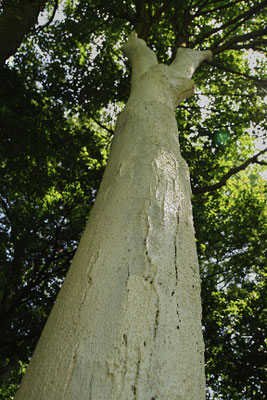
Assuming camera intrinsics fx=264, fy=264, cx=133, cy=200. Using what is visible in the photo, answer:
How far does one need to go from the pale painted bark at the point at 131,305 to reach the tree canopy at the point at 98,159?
138 inches

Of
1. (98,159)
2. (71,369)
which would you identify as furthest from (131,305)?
(98,159)

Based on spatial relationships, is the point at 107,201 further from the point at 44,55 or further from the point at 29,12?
the point at 44,55

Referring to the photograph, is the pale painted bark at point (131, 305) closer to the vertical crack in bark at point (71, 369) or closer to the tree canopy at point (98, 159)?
the vertical crack in bark at point (71, 369)

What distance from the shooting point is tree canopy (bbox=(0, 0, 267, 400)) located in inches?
218

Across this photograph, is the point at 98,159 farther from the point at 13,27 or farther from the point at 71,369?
the point at 71,369

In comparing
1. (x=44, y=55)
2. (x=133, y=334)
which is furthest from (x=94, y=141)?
(x=133, y=334)

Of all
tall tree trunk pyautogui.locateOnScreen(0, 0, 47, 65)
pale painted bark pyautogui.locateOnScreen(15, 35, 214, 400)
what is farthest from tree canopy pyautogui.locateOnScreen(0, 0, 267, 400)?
pale painted bark pyautogui.locateOnScreen(15, 35, 214, 400)

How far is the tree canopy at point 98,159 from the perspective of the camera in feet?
18.1

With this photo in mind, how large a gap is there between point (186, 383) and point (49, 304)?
5841 millimetres

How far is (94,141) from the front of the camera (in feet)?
22.8

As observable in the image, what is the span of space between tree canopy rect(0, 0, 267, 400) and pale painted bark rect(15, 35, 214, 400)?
3503mm

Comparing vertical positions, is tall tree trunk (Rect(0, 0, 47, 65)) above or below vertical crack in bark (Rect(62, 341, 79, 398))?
above

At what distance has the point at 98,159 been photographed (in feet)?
21.4

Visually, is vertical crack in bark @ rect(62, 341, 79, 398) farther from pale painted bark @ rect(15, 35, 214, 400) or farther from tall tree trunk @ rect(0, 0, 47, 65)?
tall tree trunk @ rect(0, 0, 47, 65)
